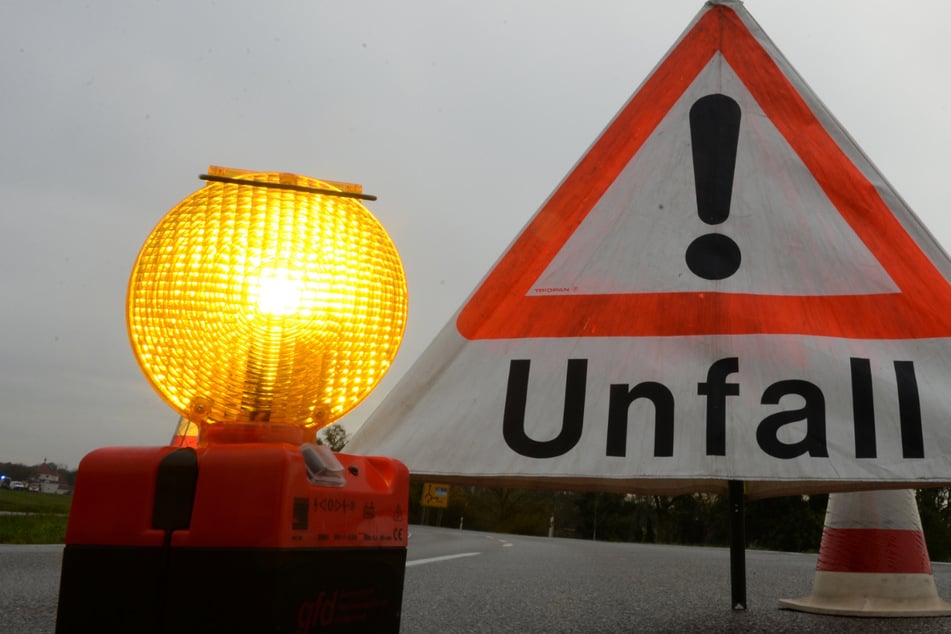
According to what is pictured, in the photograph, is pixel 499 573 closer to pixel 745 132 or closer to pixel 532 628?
pixel 532 628

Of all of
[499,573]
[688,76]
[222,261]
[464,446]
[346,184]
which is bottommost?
[499,573]

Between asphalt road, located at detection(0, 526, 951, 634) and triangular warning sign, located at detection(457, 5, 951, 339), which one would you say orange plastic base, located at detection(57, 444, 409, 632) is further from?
asphalt road, located at detection(0, 526, 951, 634)

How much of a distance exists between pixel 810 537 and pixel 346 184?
3728 cm

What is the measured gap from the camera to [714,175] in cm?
254

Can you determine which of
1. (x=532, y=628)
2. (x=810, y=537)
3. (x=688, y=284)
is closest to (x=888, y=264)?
(x=688, y=284)

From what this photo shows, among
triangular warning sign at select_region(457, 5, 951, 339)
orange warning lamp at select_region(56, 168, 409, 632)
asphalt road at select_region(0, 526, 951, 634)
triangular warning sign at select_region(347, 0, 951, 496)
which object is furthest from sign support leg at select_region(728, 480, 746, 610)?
orange warning lamp at select_region(56, 168, 409, 632)

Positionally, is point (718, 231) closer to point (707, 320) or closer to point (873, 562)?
point (707, 320)

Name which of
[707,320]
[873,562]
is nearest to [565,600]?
[873,562]

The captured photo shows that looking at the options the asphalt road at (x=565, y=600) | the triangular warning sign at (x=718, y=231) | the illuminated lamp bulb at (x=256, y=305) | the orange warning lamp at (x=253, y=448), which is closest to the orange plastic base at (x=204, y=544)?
the orange warning lamp at (x=253, y=448)

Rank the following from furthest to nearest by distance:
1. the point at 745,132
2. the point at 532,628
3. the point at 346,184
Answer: the point at 532,628 < the point at 745,132 < the point at 346,184

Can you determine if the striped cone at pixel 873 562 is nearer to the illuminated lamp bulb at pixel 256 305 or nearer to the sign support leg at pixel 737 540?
the sign support leg at pixel 737 540

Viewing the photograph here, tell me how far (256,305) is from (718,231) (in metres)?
1.26

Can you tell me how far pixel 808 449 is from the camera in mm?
2125

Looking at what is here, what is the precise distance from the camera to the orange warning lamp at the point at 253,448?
140 centimetres
